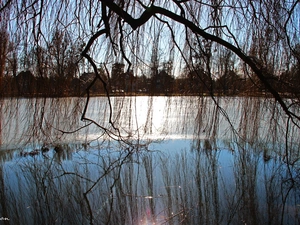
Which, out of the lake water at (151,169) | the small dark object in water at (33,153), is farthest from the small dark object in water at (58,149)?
the small dark object in water at (33,153)

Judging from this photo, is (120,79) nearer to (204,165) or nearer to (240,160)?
(204,165)

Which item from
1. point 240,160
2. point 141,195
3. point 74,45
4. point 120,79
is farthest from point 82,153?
point 240,160

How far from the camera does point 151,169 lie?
1.65 metres

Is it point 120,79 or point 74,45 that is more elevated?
point 74,45

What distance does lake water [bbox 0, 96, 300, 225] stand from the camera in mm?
1126

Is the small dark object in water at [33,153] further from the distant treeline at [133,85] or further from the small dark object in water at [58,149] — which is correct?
the distant treeline at [133,85]

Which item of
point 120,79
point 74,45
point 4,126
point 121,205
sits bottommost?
point 121,205

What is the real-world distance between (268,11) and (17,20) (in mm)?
1356

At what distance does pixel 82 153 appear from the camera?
2.10 metres

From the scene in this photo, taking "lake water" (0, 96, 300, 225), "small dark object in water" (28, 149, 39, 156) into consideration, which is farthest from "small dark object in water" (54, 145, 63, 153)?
"small dark object in water" (28, 149, 39, 156)

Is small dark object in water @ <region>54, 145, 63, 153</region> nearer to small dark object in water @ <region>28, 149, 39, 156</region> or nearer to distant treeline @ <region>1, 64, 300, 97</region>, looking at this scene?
small dark object in water @ <region>28, 149, 39, 156</region>

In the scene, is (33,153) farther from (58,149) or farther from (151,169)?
(151,169)

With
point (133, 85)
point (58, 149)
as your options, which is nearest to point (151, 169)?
point (133, 85)

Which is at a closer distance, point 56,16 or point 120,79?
point 56,16
